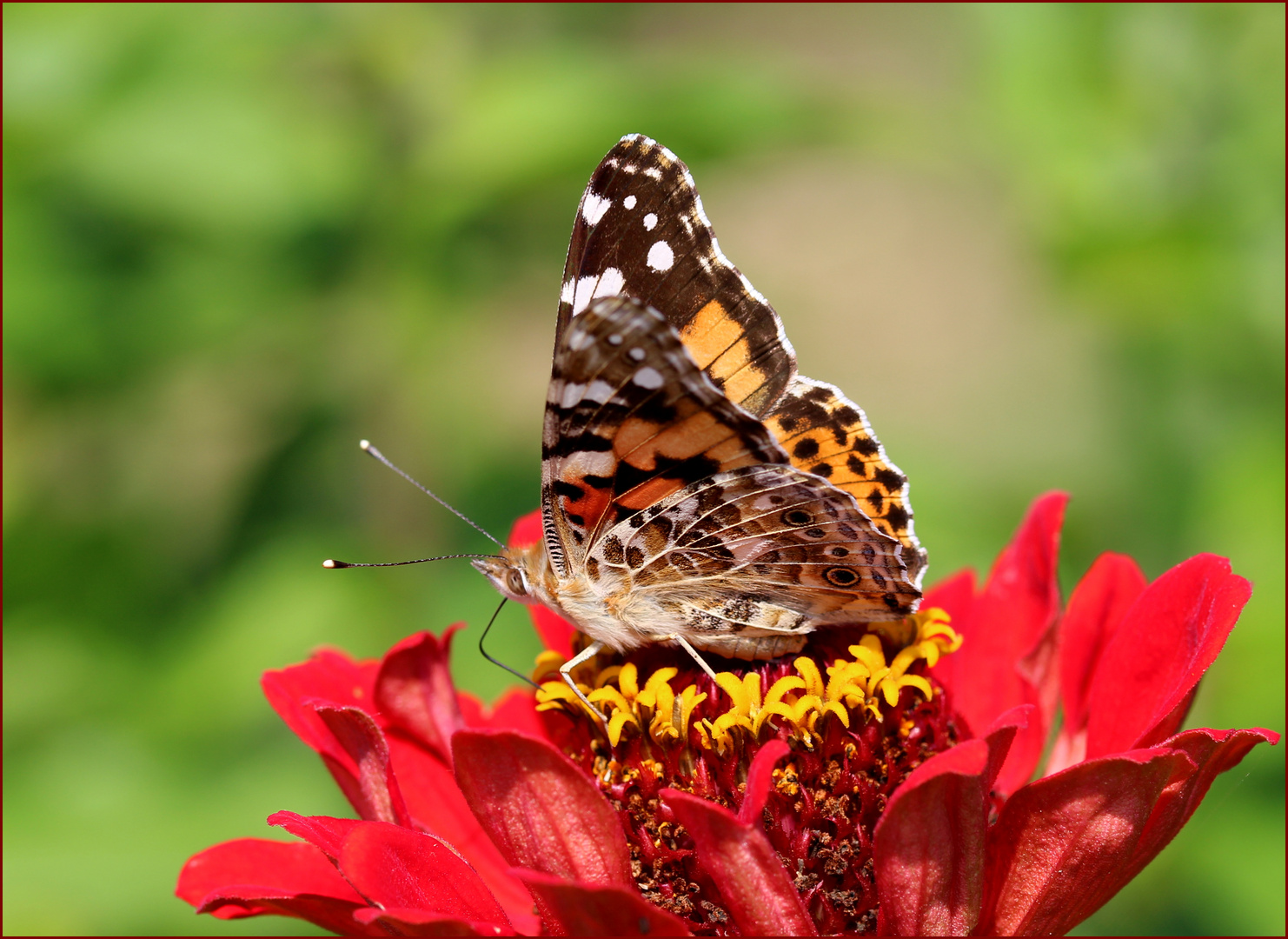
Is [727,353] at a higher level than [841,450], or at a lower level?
higher

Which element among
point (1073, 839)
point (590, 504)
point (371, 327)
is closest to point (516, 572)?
point (590, 504)

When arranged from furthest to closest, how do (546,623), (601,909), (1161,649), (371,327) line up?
(371,327)
(546,623)
(1161,649)
(601,909)

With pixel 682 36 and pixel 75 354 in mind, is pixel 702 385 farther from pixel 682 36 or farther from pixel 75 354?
pixel 682 36

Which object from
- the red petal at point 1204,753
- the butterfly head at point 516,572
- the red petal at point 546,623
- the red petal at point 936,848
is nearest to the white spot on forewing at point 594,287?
the butterfly head at point 516,572

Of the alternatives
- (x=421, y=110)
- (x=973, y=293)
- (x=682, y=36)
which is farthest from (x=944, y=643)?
(x=682, y=36)

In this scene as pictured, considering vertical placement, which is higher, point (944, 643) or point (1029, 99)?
point (1029, 99)

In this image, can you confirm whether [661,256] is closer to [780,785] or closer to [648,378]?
[648,378]

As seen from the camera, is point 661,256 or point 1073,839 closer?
point 1073,839

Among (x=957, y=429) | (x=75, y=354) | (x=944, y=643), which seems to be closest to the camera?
(x=944, y=643)
